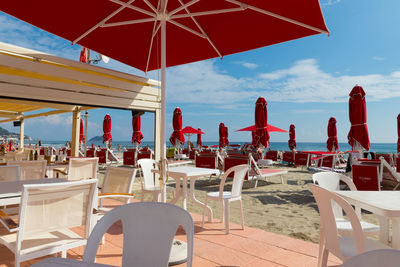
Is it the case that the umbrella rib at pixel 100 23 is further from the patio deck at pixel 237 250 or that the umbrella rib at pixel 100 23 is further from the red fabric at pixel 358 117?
the red fabric at pixel 358 117

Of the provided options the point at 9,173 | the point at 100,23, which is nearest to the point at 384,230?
the point at 100,23

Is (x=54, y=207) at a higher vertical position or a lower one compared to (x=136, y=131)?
lower

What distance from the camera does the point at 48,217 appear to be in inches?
71.1

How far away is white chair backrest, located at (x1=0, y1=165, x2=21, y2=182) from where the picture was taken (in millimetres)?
3094

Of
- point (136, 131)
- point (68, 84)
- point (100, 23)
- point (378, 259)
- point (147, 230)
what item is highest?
point (100, 23)

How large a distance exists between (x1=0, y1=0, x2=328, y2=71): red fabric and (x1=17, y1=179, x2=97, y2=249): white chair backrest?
218 cm

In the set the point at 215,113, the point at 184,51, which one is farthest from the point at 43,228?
the point at 215,113

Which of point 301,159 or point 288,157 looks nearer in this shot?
point 301,159

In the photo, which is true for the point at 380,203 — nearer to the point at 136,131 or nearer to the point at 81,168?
the point at 81,168

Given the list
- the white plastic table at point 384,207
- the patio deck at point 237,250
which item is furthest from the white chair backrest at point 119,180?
the white plastic table at point 384,207

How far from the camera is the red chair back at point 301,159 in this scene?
39.0 feet

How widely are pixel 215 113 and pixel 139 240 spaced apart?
54.9 metres

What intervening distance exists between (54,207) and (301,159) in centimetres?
1180

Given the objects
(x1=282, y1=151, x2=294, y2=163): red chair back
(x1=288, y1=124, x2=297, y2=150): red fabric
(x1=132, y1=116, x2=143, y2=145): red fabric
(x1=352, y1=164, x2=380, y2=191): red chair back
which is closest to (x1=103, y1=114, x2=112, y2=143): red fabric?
(x1=132, y1=116, x2=143, y2=145): red fabric
